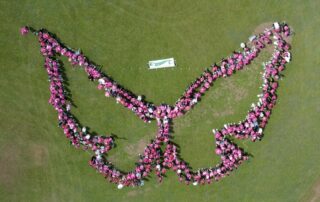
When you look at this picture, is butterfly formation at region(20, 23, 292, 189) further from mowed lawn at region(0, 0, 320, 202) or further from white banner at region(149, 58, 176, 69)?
white banner at region(149, 58, 176, 69)

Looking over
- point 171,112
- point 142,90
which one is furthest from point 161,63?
point 171,112

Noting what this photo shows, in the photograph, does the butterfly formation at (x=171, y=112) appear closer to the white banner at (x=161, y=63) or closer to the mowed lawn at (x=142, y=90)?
the mowed lawn at (x=142, y=90)

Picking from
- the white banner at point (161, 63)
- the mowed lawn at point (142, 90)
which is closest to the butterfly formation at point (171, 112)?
the mowed lawn at point (142, 90)

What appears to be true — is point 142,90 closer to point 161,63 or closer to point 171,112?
point 161,63

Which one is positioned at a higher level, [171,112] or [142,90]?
[142,90]

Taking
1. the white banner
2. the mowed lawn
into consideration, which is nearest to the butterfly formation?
the mowed lawn

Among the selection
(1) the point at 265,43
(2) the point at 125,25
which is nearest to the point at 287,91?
(1) the point at 265,43
